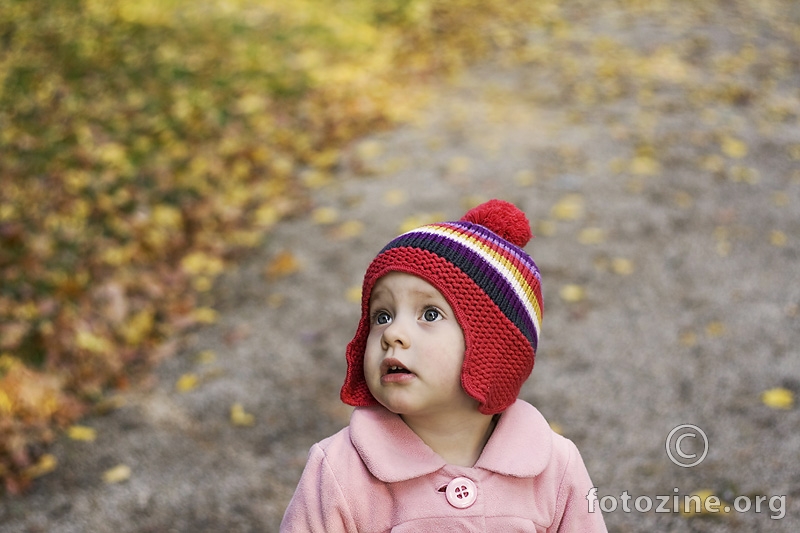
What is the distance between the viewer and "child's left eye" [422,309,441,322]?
1.86 metres

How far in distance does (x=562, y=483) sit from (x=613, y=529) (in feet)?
3.78

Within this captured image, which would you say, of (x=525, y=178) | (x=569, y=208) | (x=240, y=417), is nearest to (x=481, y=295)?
(x=240, y=417)

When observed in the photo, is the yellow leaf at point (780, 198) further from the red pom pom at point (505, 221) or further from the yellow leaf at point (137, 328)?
the yellow leaf at point (137, 328)

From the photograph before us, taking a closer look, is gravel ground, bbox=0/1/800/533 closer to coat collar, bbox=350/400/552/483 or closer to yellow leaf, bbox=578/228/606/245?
yellow leaf, bbox=578/228/606/245

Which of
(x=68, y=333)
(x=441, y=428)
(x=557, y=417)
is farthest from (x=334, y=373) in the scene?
(x=441, y=428)

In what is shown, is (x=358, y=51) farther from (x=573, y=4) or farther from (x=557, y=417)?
(x=557, y=417)

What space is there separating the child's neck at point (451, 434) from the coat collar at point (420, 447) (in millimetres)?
42

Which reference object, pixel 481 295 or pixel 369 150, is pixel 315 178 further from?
pixel 481 295

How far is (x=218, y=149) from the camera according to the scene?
20.2 feet

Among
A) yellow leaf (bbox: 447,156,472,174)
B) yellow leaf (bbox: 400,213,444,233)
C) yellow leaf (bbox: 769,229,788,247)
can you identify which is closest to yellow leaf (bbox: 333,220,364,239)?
yellow leaf (bbox: 400,213,444,233)

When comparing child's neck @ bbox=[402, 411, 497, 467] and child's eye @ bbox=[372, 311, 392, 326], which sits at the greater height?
child's eye @ bbox=[372, 311, 392, 326]

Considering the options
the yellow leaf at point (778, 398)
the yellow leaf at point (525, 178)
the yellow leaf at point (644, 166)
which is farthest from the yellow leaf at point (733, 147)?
the yellow leaf at point (778, 398)

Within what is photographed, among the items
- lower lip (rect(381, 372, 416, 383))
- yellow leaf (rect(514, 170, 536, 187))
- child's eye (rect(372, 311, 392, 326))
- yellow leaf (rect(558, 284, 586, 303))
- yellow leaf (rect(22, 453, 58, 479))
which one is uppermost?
child's eye (rect(372, 311, 392, 326))

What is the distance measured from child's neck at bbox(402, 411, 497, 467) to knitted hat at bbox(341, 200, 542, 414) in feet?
0.29
